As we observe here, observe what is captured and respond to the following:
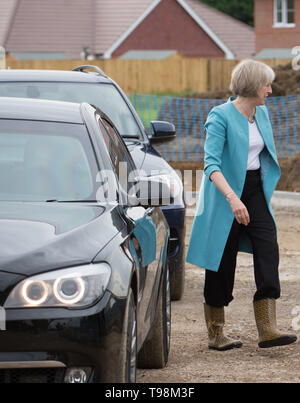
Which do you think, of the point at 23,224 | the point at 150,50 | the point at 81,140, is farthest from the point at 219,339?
the point at 150,50

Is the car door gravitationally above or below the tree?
above

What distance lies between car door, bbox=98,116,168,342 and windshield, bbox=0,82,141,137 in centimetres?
287

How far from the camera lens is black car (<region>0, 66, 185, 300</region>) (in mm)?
8344

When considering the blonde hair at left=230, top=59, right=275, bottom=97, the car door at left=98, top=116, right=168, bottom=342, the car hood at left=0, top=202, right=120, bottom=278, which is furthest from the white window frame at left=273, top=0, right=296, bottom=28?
the car hood at left=0, top=202, right=120, bottom=278

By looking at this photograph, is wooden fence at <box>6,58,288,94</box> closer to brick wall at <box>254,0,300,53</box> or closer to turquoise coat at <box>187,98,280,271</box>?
brick wall at <box>254,0,300,53</box>

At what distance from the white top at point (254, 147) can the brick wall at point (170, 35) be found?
2147 inches

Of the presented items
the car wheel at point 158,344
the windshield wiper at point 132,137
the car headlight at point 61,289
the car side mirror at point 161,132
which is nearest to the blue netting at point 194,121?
Result: the car side mirror at point 161,132

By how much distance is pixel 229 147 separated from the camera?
6746 millimetres

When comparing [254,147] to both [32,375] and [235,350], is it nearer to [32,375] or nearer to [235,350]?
[235,350]

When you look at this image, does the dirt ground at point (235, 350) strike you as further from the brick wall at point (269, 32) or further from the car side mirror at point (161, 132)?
the brick wall at point (269, 32)

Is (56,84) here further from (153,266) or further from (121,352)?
(121,352)

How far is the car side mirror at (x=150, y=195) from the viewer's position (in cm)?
530

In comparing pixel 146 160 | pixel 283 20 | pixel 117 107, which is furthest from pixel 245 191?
pixel 283 20

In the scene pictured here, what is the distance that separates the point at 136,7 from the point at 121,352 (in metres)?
59.6
